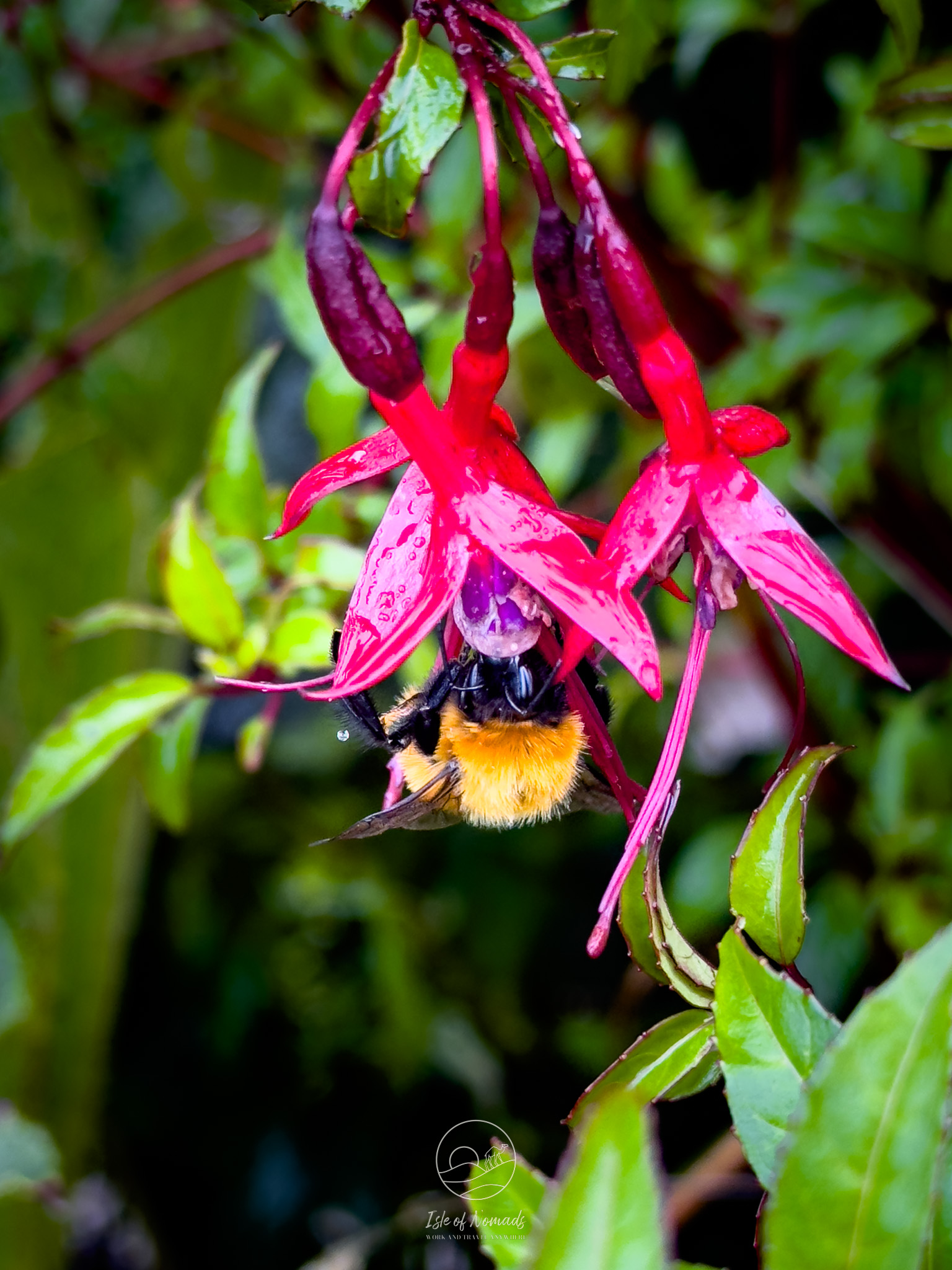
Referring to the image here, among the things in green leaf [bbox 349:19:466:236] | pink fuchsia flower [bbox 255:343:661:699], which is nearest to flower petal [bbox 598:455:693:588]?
pink fuchsia flower [bbox 255:343:661:699]

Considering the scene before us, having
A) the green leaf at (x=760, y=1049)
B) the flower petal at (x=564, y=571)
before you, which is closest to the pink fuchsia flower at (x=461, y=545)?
the flower petal at (x=564, y=571)

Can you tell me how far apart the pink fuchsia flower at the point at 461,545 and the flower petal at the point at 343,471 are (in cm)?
2

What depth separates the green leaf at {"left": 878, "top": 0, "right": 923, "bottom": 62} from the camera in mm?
416

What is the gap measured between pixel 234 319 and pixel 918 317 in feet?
2.78

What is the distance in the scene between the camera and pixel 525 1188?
385mm

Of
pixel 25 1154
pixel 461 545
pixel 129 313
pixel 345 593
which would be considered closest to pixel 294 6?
pixel 461 545

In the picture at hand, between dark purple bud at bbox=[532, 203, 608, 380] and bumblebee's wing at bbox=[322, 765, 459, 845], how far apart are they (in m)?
0.19

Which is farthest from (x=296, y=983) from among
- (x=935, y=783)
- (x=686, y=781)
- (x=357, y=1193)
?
(x=935, y=783)

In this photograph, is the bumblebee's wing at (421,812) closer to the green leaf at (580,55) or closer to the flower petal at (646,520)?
the flower petal at (646,520)

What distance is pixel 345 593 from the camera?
0.60 metres

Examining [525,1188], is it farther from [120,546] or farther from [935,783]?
[120,546]

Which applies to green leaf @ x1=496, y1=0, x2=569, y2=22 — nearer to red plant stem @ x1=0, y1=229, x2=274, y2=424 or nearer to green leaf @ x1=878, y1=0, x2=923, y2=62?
green leaf @ x1=878, y1=0, x2=923, y2=62

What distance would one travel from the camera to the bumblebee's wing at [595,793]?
474 millimetres

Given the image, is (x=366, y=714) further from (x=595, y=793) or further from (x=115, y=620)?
(x=115, y=620)
